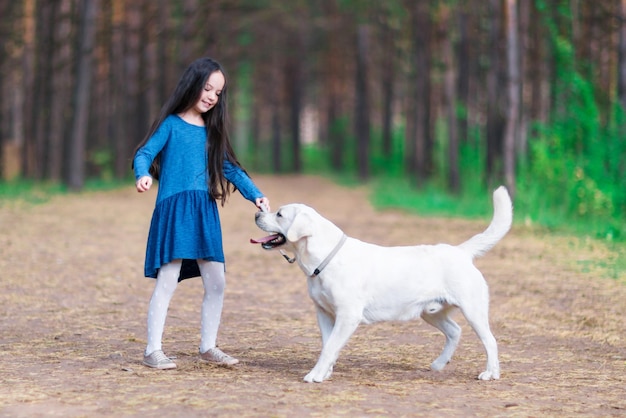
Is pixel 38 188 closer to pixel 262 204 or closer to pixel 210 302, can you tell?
pixel 210 302

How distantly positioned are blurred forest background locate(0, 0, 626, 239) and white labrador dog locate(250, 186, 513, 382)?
883 cm

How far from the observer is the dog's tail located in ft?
21.5

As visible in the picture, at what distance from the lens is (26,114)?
3155 cm

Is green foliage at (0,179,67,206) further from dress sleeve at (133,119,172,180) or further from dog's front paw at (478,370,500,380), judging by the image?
dog's front paw at (478,370,500,380)

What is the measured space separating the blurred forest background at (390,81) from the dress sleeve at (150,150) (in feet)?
30.7

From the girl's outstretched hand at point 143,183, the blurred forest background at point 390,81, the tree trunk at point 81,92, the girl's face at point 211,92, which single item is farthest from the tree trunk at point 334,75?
the girl's outstretched hand at point 143,183

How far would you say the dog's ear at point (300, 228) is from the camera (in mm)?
6180

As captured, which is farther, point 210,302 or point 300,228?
point 210,302

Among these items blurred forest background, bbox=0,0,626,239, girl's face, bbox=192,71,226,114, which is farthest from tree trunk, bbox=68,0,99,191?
girl's face, bbox=192,71,226,114

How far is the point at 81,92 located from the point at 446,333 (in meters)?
→ 20.3

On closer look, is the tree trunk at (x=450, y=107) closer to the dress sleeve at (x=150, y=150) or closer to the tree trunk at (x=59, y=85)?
the tree trunk at (x=59, y=85)

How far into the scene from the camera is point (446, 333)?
265 inches

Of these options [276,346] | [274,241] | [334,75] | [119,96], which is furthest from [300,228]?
[334,75]

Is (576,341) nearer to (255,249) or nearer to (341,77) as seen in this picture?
(255,249)
